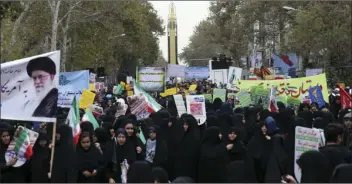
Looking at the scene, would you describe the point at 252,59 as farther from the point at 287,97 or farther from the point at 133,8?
the point at 287,97

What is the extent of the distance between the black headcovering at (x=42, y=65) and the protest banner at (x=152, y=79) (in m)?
12.4

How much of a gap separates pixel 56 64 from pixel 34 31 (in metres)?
23.1

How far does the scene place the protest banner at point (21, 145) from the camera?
6.67 m

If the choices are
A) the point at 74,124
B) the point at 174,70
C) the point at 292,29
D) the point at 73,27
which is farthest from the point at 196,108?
the point at 292,29

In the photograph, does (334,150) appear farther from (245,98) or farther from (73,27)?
(73,27)

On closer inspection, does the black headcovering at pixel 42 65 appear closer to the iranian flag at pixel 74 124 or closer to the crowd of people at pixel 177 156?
the crowd of people at pixel 177 156

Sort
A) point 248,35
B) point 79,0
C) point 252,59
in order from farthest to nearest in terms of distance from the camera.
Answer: point 252,59, point 248,35, point 79,0

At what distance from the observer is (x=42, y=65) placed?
6.50m

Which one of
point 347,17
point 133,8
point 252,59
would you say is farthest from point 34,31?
point 252,59

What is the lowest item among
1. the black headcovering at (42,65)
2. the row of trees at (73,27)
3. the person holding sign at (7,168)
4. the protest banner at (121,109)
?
the person holding sign at (7,168)

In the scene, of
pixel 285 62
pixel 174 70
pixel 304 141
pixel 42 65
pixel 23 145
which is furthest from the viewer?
pixel 285 62

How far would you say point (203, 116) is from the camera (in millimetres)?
11906

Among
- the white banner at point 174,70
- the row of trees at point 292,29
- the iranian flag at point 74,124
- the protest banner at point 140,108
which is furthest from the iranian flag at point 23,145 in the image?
the row of trees at point 292,29

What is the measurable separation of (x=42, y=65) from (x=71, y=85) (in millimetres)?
7751
